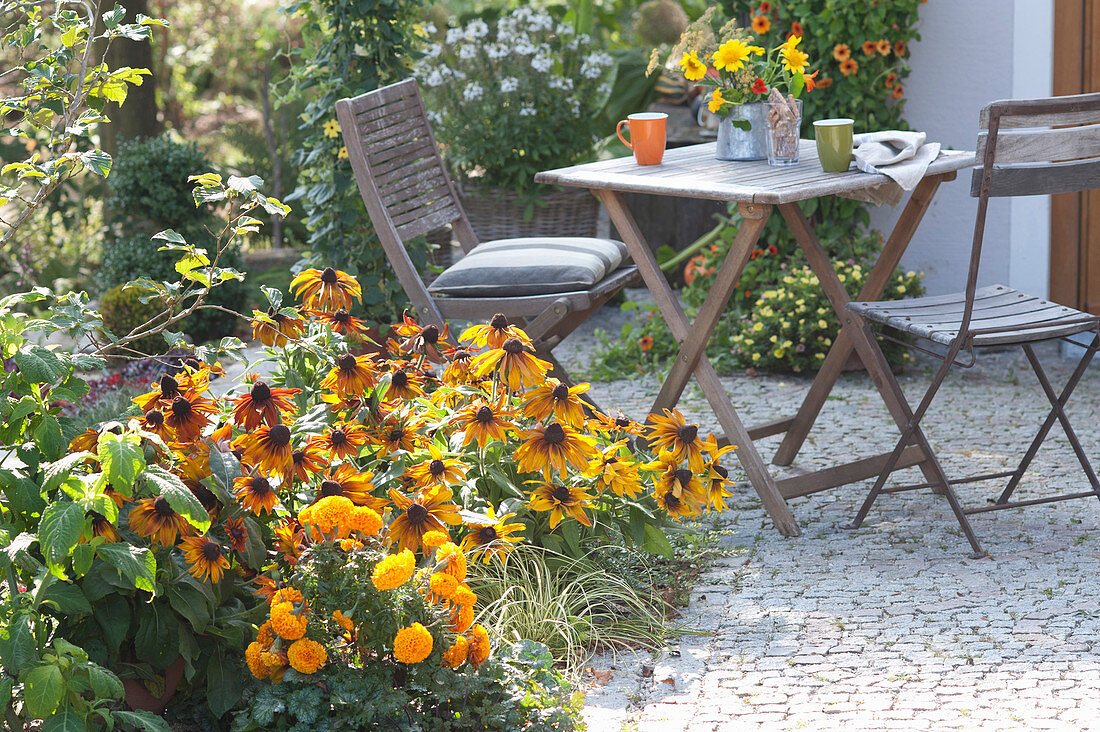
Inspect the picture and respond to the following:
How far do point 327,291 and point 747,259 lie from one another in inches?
46.4

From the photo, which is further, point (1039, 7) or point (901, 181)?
point (1039, 7)

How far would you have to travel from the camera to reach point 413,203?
13.1ft

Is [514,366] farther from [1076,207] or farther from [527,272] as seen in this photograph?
[1076,207]

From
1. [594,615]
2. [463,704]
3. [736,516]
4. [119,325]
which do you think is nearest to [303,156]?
[119,325]

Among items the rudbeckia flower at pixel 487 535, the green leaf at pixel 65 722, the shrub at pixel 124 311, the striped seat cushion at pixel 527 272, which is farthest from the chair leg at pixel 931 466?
the shrub at pixel 124 311

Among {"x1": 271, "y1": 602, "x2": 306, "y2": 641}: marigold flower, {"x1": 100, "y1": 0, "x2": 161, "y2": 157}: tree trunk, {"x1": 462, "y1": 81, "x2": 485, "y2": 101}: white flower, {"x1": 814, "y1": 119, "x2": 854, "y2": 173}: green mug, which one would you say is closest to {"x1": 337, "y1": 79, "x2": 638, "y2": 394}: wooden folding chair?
{"x1": 814, "y1": 119, "x2": 854, "y2": 173}: green mug

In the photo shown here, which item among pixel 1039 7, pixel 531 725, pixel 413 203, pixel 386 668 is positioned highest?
pixel 1039 7

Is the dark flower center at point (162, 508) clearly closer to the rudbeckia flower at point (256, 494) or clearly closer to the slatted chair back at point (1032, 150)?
the rudbeckia flower at point (256, 494)

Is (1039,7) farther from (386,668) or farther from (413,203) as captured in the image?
(386,668)

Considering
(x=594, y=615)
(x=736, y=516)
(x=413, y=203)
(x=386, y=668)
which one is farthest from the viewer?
(x=413, y=203)

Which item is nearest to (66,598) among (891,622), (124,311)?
(891,622)

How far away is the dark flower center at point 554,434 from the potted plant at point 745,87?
1.41 meters

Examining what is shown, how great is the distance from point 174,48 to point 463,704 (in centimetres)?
938

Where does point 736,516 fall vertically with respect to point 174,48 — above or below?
below
